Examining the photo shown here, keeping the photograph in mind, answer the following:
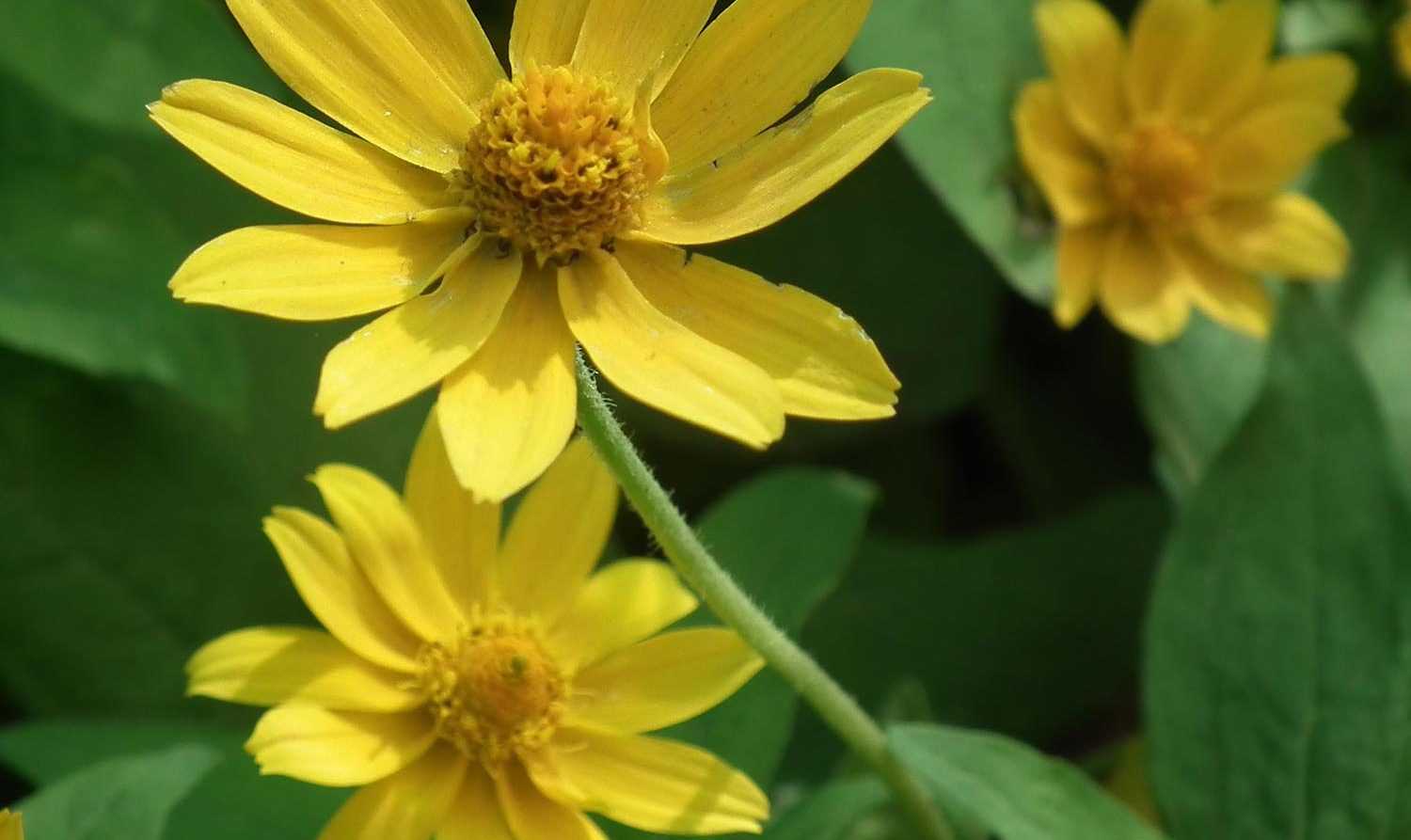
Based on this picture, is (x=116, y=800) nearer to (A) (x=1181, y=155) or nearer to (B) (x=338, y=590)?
(B) (x=338, y=590)

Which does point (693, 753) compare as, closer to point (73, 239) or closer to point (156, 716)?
point (156, 716)

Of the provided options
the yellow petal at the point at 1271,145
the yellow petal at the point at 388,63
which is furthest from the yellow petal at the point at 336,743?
the yellow petal at the point at 1271,145

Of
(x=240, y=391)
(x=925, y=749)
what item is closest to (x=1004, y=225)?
(x=925, y=749)

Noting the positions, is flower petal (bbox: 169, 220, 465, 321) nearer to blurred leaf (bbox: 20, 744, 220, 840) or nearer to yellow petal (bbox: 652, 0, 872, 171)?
yellow petal (bbox: 652, 0, 872, 171)

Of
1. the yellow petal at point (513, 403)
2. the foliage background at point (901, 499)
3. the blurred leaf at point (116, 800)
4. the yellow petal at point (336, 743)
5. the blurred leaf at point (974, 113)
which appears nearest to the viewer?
the yellow petal at point (513, 403)

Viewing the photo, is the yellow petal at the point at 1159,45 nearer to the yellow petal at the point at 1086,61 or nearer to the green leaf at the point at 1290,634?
the yellow petal at the point at 1086,61
